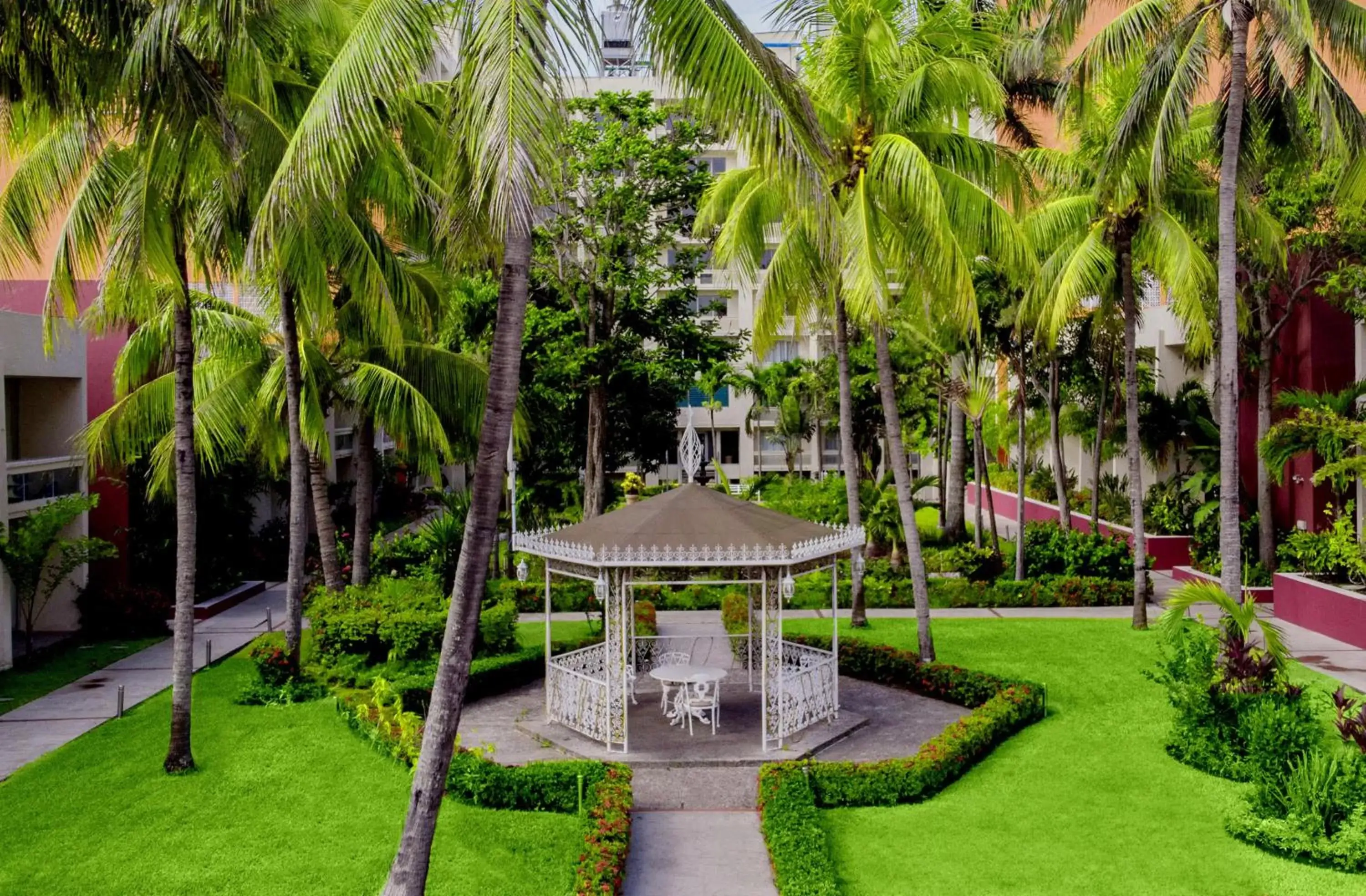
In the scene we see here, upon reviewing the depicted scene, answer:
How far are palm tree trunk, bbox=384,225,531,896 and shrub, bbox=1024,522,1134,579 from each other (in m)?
18.7

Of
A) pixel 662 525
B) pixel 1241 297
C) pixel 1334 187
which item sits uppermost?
pixel 1334 187

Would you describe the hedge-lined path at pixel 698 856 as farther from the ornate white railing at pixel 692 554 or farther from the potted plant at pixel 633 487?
the potted plant at pixel 633 487

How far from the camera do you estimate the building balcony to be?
20172mm

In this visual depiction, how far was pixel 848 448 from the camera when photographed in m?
19.7

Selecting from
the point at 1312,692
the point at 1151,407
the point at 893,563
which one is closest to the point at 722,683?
the point at 1312,692

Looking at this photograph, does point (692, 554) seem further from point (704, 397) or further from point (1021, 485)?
point (704, 397)

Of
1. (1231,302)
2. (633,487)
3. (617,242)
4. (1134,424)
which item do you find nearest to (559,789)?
(1231,302)

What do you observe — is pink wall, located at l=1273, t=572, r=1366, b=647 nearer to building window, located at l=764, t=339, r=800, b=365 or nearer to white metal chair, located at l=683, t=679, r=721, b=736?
white metal chair, located at l=683, t=679, r=721, b=736

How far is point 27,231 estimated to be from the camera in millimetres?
13336

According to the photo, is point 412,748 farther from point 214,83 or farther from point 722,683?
point 214,83

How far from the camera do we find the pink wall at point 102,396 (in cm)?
2325

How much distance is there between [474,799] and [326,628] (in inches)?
248

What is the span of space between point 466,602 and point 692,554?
196 inches

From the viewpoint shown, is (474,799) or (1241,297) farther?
(1241,297)
